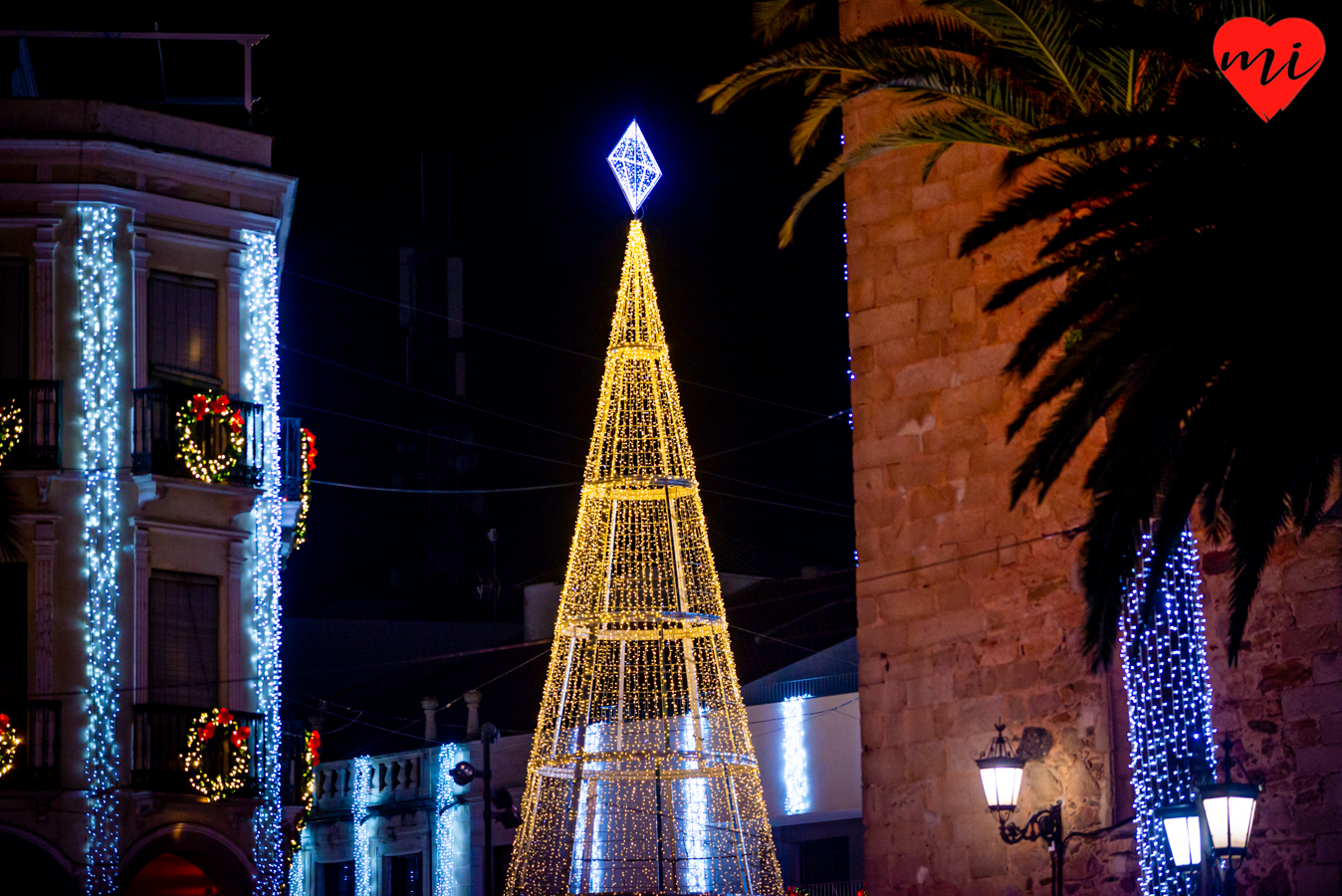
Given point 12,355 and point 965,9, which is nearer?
point 965,9

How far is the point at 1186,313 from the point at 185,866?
1415 cm

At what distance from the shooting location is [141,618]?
63.5ft

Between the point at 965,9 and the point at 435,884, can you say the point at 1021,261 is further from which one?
the point at 435,884

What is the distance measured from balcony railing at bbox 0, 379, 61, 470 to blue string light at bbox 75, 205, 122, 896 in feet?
0.93

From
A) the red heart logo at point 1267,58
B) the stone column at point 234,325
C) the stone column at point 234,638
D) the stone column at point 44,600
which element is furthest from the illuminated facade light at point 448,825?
the red heart logo at point 1267,58

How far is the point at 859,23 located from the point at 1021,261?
2.68 m

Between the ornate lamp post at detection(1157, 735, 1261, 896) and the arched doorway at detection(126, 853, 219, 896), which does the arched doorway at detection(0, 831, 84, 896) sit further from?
the ornate lamp post at detection(1157, 735, 1261, 896)

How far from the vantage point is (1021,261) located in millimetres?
14398

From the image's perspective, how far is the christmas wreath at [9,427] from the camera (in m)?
19.0

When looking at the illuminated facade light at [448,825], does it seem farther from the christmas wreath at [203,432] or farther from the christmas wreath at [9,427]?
the christmas wreath at [9,427]

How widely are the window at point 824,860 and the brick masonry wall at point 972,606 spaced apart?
33.6 feet

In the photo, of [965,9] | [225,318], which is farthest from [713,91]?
[225,318]

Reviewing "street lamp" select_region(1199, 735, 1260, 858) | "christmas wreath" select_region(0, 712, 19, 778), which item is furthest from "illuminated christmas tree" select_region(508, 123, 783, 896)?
"street lamp" select_region(1199, 735, 1260, 858)

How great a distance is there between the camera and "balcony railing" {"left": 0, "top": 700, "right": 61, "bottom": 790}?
60.5 ft
